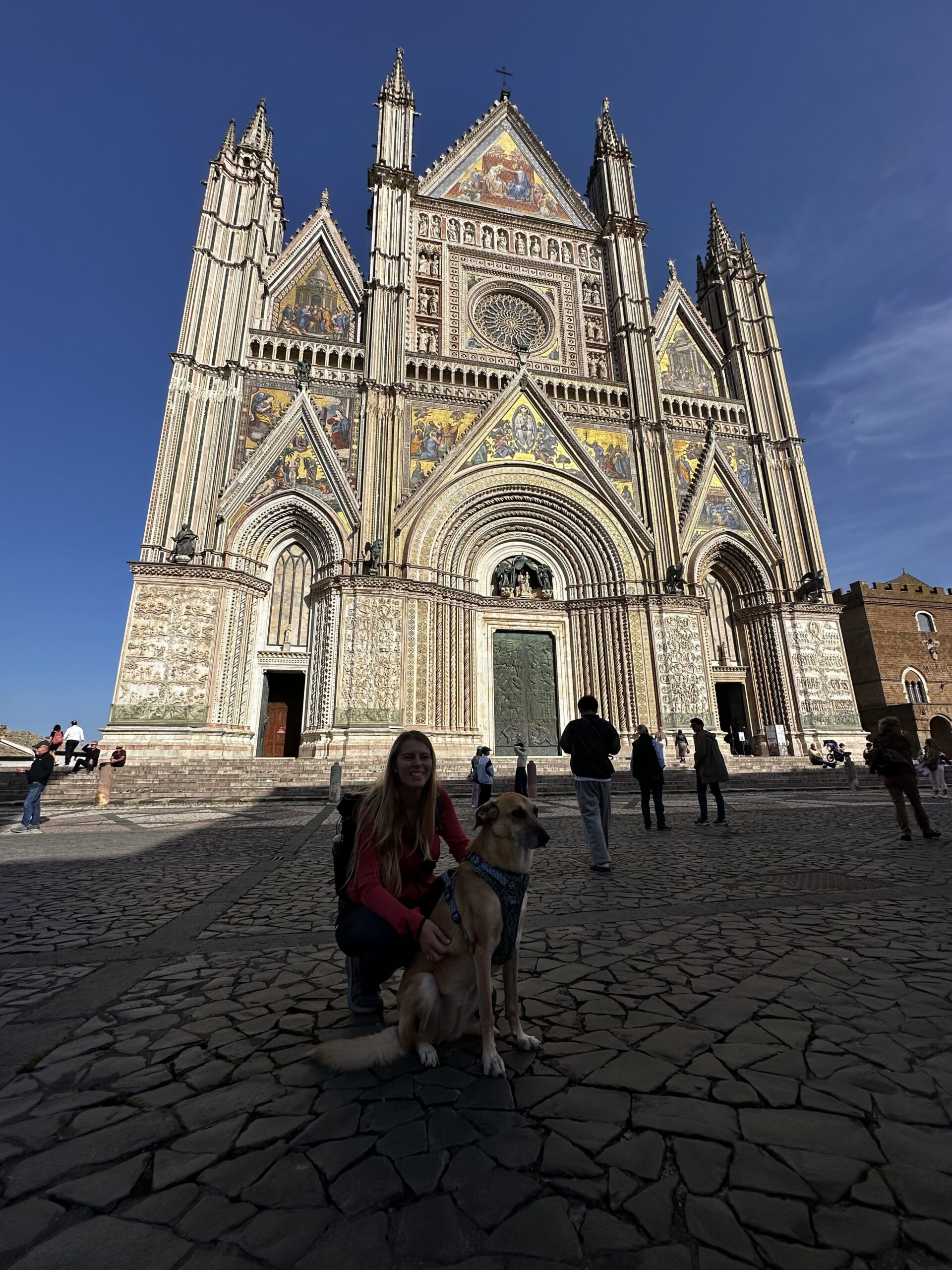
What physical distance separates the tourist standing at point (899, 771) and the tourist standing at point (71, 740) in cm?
1844

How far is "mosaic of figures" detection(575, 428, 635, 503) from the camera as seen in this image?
21781mm

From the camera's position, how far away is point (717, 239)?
1053 inches

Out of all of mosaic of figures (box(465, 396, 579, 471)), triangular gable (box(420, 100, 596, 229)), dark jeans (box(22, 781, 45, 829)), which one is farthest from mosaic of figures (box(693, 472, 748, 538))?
dark jeans (box(22, 781, 45, 829))

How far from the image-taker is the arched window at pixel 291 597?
18.8 metres

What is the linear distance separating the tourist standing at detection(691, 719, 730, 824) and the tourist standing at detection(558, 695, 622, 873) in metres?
3.01

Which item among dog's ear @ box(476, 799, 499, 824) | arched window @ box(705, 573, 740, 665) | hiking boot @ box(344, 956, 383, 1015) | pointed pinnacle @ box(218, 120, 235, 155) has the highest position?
pointed pinnacle @ box(218, 120, 235, 155)

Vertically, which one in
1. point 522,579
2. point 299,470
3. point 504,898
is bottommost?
point 504,898

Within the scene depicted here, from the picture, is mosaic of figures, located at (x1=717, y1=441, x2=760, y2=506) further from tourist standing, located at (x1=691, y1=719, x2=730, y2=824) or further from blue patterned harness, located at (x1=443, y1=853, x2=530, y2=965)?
blue patterned harness, located at (x1=443, y1=853, x2=530, y2=965)

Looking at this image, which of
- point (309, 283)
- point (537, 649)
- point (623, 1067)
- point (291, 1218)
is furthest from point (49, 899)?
point (309, 283)

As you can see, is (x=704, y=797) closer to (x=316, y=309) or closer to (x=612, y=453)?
(x=612, y=453)

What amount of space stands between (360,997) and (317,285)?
82.6 ft

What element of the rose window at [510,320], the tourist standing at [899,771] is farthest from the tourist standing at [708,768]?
the rose window at [510,320]

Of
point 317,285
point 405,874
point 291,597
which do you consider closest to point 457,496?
point 291,597

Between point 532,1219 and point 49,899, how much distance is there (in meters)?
4.99
